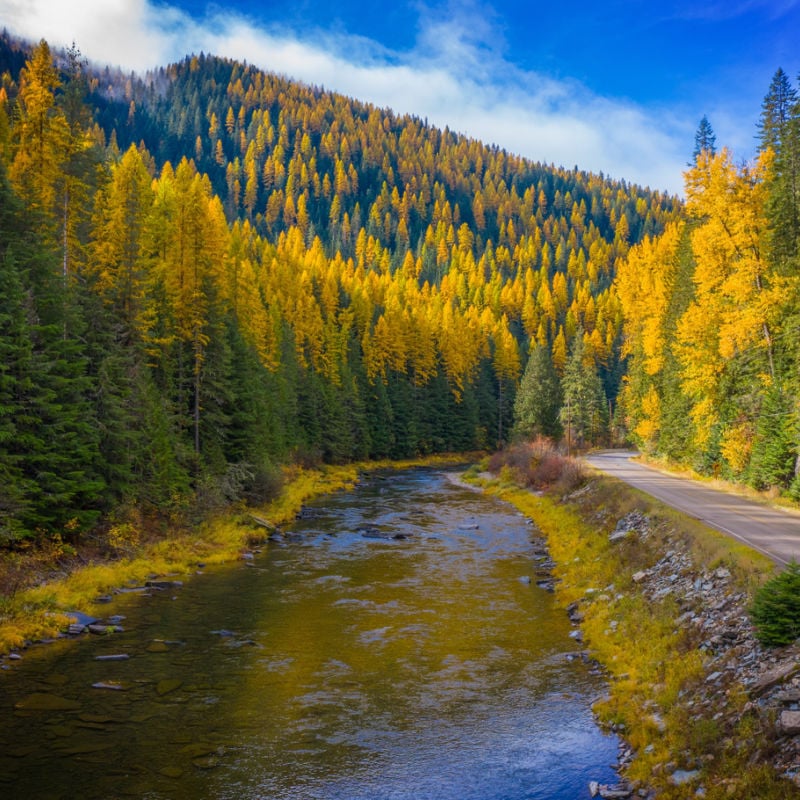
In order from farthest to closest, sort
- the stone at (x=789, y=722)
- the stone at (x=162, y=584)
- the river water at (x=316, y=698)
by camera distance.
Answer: the stone at (x=162, y=584)
the river water at (x=316, y=698)
the stone at (x=789, y=722)

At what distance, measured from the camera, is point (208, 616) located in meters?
20.6

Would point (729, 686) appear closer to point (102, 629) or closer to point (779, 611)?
point (779, 611)

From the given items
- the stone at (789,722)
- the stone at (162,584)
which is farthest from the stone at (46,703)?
the stone at (789,722)

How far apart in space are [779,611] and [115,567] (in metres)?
22.1

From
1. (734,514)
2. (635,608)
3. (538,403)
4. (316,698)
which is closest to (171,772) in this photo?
(316,698)

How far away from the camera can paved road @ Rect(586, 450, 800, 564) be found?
18.6m

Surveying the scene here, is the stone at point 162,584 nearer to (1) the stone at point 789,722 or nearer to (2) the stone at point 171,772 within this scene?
(2) the stone at point 171,772

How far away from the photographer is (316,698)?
14.6 meters

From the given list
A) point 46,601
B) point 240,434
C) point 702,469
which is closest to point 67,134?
point 240,434

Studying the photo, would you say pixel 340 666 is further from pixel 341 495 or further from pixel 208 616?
pixel 341 495

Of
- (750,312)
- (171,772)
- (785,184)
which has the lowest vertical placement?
(171,772)

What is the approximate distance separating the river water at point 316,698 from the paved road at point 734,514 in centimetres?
628

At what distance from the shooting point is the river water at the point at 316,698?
11.2 m

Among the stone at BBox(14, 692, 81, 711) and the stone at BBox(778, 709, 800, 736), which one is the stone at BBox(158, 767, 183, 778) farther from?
the stone at BBox(778, 709, 800, 736)
